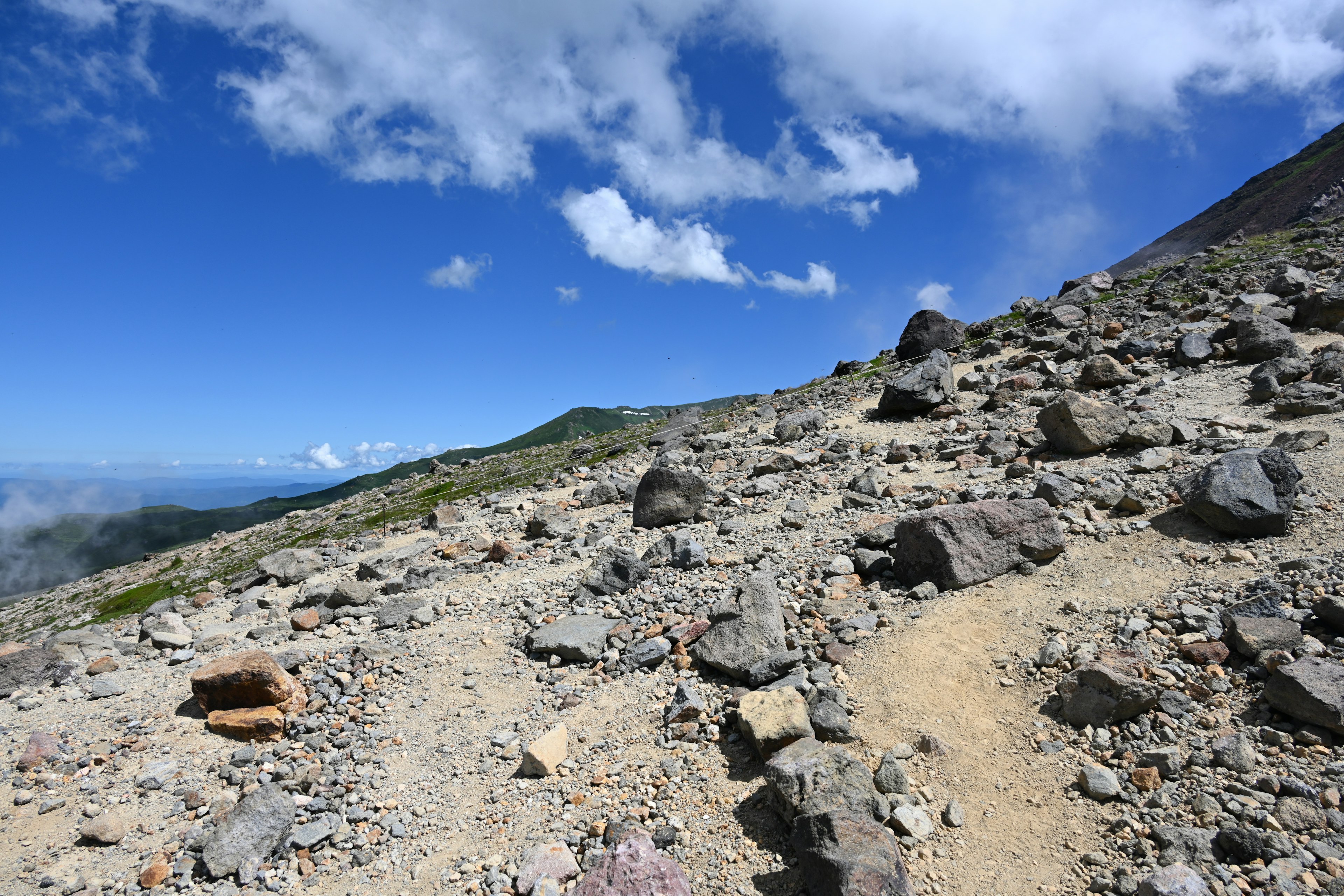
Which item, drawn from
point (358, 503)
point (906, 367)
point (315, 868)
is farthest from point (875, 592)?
point (358, 503)

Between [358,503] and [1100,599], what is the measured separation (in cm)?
Answer: 5544

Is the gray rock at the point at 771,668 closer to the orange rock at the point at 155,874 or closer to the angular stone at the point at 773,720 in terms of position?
the angular stone at the point at 773,720

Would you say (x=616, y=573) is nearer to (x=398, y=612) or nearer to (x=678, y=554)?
(x=678, y=554)

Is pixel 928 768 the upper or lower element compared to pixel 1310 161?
lower

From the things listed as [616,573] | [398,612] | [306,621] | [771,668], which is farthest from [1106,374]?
[306,621]

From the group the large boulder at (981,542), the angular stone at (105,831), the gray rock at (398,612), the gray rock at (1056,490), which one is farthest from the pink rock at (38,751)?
the gray rock at (1056,490)

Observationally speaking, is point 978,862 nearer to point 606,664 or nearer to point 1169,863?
point 1169,863

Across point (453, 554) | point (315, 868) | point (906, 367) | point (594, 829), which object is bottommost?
point (315, 868)

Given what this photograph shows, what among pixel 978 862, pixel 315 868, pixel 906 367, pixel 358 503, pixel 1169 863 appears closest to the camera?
pixel 1169 863

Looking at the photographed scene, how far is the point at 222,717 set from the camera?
10078 mm

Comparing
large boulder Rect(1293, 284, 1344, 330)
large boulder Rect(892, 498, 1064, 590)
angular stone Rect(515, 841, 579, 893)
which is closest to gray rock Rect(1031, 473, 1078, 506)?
large boulder Rect(892, 498, 1064, 590)

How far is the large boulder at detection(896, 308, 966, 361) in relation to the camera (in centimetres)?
4172

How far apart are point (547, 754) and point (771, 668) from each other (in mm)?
3420

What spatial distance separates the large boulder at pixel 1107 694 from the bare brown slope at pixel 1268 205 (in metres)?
95.8
